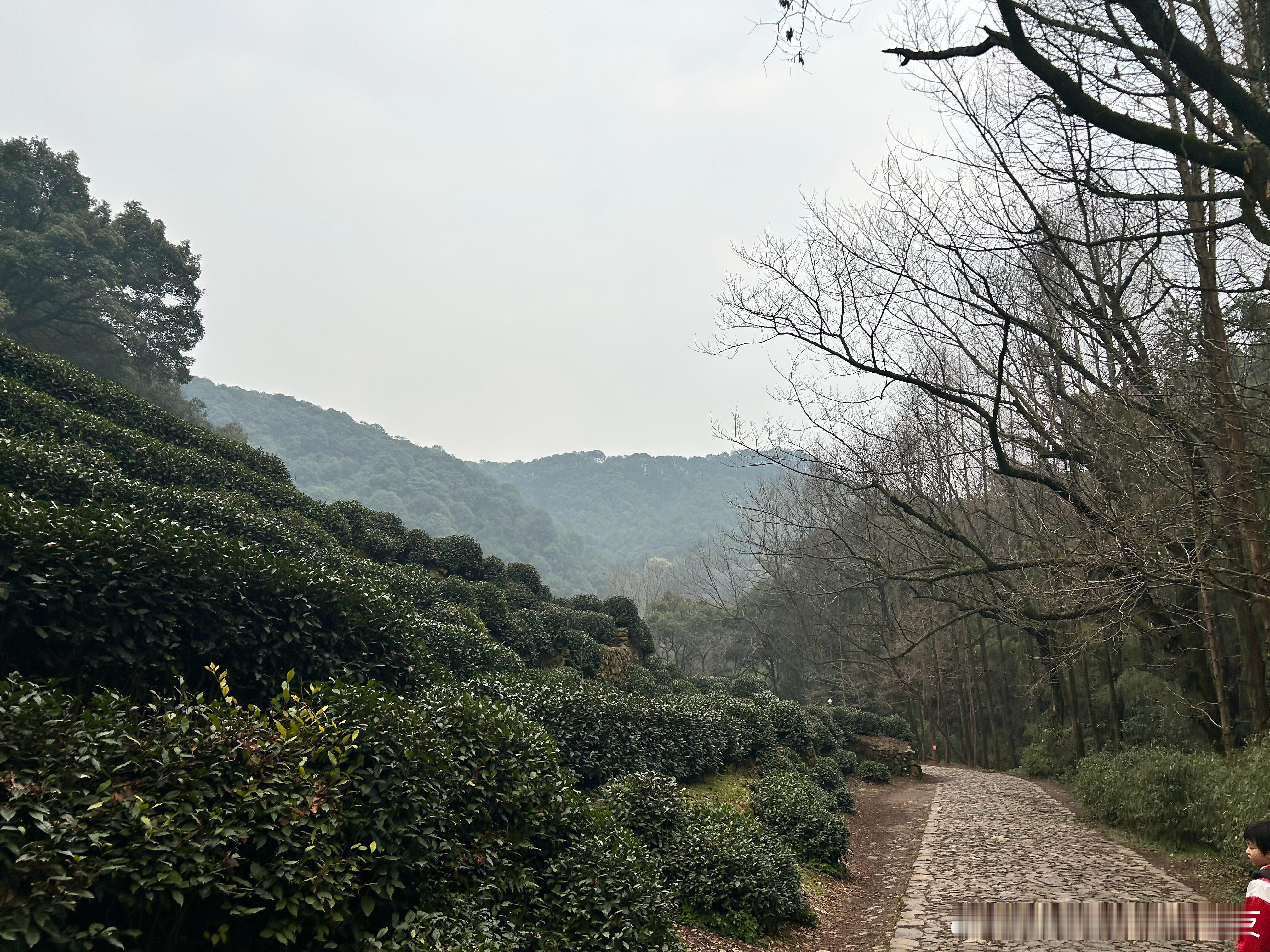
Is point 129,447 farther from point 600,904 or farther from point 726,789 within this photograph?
point 726,789

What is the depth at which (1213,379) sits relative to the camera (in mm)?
6535

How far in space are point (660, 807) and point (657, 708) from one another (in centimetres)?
285

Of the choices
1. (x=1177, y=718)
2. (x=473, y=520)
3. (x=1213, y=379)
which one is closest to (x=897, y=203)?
(x=1213, y=379)

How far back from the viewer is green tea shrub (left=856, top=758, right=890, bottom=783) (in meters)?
19.0

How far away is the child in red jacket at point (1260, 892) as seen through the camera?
314 centimetres

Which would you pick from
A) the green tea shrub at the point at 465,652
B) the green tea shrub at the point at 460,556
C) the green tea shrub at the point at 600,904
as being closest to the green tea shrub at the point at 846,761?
the green tea shrub at the point at 460,556

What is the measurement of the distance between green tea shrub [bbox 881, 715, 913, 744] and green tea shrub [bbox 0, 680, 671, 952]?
20416 millimetres

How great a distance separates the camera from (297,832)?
3.76 metres

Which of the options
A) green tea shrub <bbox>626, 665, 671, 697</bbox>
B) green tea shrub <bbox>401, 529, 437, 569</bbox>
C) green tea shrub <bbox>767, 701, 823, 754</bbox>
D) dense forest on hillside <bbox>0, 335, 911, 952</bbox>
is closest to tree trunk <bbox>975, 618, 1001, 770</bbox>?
green tea shrub <bbox>767, 701, 823, 754</bbox>

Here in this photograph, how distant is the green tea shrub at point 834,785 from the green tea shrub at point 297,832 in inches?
356

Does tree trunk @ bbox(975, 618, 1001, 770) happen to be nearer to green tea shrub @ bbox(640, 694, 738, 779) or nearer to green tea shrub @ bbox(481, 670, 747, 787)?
green tea shrub @ bbox(640, 694, 738, 779)

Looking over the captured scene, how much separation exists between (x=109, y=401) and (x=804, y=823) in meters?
12.3

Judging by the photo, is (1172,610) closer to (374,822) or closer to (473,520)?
(374,822)

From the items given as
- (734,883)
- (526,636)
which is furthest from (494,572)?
(734,883)
